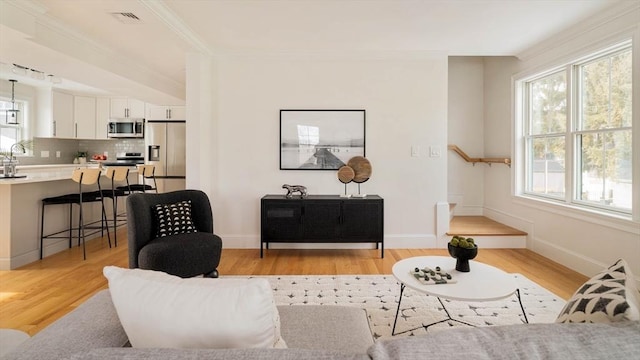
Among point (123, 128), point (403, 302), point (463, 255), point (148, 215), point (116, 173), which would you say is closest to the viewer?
point (463, 255)

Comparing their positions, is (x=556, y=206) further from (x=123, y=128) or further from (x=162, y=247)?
(x=123, y=128)

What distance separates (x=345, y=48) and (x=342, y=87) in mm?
471

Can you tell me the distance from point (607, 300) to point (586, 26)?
3.57 metres

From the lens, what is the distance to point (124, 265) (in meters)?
3.64

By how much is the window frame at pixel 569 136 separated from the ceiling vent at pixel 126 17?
177 inches

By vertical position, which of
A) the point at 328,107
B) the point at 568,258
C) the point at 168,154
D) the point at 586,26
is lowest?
the point at 568,258

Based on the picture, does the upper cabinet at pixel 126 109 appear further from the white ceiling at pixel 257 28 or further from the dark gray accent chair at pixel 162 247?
the dark gray accent chair at pixel 162 247

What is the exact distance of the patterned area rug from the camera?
2.34 meters

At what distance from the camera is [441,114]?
427cm

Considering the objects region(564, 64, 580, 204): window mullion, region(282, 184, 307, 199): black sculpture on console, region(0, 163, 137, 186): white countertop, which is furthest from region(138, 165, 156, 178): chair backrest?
region(564, 64, 580, 204): window mullion

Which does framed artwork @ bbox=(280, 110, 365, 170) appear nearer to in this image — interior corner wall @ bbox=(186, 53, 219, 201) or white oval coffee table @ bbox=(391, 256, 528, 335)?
interior corner wall @ bbox=(186, 53, 219, 201)

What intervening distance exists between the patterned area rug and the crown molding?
2.54 metres

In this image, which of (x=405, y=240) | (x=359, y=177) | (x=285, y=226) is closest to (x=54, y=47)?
(x=285, y=226)

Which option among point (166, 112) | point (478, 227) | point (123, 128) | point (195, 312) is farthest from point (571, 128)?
point (123, 128)
